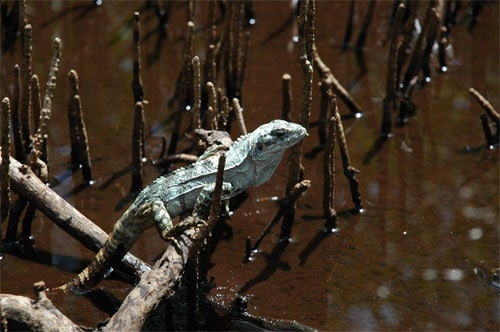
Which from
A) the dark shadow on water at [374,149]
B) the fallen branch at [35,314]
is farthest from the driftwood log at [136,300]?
the dark shadow on water at [374,149]

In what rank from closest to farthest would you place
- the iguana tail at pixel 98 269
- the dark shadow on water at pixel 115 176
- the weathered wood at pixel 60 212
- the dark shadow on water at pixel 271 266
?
the iguana tail at pixel 98 269
the weathered wood at pixel 60 212
the dark shadow on water at pixel 271 266
the dark shadow on water at pixel 115 176

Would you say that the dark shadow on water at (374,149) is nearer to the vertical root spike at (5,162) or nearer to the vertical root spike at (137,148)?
the vertical root spike at (137,148)

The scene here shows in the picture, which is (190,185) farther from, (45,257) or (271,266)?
(45,257)

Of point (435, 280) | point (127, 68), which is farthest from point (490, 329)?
point (127, 68)

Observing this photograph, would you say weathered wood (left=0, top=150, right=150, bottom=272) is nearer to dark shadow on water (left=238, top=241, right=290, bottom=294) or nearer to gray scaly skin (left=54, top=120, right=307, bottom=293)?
gray scaly skin (left=54, top=120, right=307, bottom=293)

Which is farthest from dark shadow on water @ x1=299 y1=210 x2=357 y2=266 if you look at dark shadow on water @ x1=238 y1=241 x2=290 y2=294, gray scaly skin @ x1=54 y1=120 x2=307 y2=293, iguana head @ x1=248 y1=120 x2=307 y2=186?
iguana head @ x1=248 y1=120 x2=307 y2=186

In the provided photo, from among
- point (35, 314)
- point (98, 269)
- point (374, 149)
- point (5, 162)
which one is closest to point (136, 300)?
point (35, 314)
